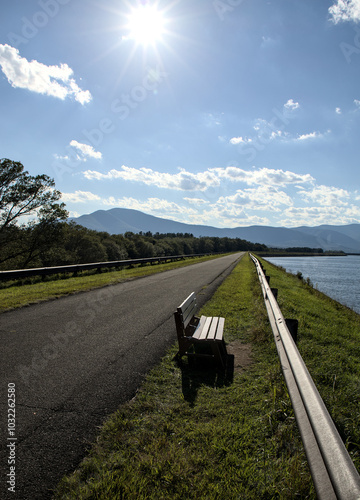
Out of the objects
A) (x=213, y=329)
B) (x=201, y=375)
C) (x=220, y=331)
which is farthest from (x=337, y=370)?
(x=201, y=375)

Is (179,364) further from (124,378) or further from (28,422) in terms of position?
(28,422)

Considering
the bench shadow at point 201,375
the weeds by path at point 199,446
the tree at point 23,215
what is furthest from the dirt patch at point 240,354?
the tree at point 23,215

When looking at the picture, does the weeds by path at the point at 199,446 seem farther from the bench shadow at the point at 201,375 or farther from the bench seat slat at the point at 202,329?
the bench seat slat at the point at 202,329

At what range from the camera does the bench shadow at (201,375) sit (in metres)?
3.52

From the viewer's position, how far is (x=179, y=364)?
4301 mm

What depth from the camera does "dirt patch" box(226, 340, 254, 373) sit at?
4320 millimetres

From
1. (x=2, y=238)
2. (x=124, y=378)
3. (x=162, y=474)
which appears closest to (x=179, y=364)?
(x=124, y=378)

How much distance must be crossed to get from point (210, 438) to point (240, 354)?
7.89 feet

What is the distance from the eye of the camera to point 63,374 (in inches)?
147

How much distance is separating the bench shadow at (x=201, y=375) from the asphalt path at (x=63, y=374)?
1.79 feet

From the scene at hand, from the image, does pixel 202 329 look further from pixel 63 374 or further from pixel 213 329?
pixel 63 374

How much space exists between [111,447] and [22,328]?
4.33m

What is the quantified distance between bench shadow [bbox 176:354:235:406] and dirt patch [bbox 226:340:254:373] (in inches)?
3.6

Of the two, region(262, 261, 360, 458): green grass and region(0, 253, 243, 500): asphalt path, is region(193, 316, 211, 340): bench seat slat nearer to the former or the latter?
region(0, 253, 243, 500): asphalt path
